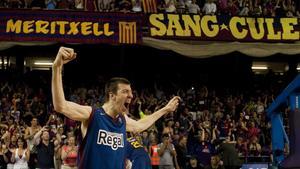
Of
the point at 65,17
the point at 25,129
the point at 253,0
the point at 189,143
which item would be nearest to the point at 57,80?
the point at 25,129

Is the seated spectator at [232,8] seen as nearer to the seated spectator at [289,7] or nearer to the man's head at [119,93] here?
the seated spectator at [289,7]

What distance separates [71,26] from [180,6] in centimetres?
451

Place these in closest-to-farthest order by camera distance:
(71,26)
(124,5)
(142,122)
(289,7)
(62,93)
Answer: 1. (62,93)
2. (142,122)
3. (71,26)
4. (124,5)
5. (289,7)

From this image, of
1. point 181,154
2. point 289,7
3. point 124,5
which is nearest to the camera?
point 181,154

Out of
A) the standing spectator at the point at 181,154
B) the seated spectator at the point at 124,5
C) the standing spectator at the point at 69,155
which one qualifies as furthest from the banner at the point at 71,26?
the standing spectator at the point at 69,155

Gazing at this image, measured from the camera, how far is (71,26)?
829 inches

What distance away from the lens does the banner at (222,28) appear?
21.3m

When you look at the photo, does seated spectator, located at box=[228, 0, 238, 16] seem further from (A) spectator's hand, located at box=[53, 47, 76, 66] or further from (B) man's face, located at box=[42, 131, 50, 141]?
(A) spectator's hand, located at box=[53, 47, 76, 66]

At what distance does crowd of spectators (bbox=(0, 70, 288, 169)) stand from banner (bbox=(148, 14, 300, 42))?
8.21ft

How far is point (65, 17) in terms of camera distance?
2111 centimetres

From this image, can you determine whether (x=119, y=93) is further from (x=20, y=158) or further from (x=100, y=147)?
(x=20, y=158)

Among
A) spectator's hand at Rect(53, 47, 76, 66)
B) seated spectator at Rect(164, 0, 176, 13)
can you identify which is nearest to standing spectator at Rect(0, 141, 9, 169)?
seated spectator at Rect(164, 0, 176, 13)

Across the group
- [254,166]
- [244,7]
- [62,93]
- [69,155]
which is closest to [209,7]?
[244,7]

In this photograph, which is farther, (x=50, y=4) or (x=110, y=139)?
(x=50, y=4)
